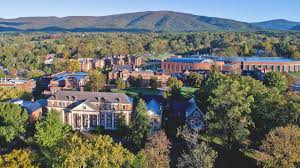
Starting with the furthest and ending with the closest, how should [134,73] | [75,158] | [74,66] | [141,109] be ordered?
[74,66], [134,73], [141,109], [75,158]

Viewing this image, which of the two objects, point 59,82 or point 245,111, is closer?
point 245,111

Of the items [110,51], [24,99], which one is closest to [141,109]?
[24,99]

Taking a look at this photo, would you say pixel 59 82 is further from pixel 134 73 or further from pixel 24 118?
pixel 24 118

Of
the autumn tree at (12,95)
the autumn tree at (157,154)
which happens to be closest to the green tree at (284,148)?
the autumn tree at (157,154)

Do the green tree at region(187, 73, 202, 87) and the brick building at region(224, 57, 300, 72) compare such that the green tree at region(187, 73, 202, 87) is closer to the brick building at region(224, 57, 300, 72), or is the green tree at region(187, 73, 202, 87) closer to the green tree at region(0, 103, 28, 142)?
the brick building at region(224, 57, 300, 72)

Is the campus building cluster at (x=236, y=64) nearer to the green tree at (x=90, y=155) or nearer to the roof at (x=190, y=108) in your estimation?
the roof at (x=190, y=108)

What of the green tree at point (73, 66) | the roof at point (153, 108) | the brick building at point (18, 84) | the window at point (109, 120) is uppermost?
the green tree at point (73, 66)

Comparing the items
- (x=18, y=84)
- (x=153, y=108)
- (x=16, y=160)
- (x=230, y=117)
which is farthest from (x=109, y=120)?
(x=18, y=84)
